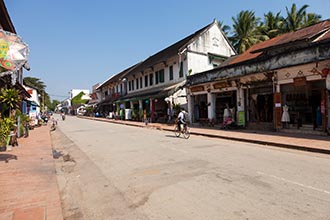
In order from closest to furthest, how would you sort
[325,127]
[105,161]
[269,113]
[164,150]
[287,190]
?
[287,190]
[105,161]
[164,150]
[325,127]
[269,113]

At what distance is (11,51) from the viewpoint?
7.38 m

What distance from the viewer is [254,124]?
16.8m

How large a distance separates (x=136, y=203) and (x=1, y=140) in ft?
26.3

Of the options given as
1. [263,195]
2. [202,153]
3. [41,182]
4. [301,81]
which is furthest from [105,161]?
[301,81]

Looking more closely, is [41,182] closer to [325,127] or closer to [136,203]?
[136,203]

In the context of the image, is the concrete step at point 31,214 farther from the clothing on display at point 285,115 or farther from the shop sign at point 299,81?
the clothing on display at point 285,115

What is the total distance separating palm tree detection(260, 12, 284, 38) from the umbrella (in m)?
34.2

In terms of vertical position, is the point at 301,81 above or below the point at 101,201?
above

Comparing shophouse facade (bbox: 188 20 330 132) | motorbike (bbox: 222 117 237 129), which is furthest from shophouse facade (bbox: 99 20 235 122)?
motorbike (bbox: 222 117 237 129)

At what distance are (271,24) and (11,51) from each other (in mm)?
36880

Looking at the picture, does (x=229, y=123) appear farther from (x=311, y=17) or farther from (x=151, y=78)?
(x=311, y=17)

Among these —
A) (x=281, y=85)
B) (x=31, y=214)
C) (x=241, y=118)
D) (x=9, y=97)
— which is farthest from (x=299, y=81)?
(x=9, y=97)

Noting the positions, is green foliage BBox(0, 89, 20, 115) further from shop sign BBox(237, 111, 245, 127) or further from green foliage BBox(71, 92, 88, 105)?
green foliage BBox(71, 92, 88, 105)

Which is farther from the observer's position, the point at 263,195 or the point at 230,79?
the point at 230,79
